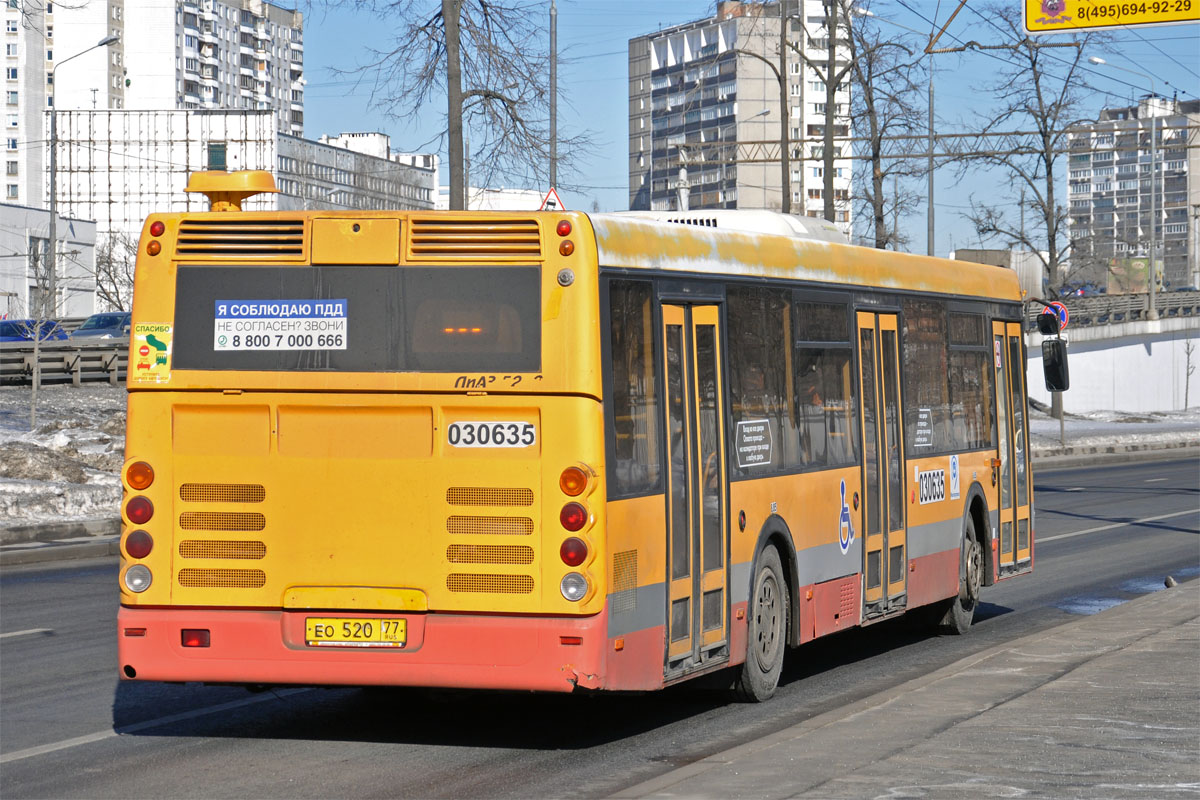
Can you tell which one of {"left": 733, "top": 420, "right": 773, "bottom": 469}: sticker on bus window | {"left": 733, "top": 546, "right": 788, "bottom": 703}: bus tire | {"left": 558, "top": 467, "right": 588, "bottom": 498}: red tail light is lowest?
{"left": 733, "top": 546, "right": 788, "bottom": 703}: bus tire

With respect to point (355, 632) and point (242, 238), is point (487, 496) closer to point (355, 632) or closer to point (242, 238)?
point (355, 632)

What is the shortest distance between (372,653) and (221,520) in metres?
0.98

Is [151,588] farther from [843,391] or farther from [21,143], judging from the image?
[21,143]

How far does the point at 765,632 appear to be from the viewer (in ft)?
31.7

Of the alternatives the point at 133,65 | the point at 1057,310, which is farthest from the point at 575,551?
the point at 133,65

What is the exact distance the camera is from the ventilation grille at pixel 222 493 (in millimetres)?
8078

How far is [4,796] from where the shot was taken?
7.21 meters

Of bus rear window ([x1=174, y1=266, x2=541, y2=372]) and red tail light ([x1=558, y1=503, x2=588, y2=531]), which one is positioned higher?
bus rear window ([x1=174, y1=266, x2=541, y2=372])

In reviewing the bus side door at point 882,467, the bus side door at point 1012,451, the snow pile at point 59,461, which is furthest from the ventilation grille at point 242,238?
the snow pile at point 59,461

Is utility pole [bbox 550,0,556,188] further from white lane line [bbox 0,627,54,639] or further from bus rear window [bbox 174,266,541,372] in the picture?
bus rear window [bbox 174,266,541,372]

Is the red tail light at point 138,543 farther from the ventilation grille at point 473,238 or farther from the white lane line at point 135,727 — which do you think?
the ventilation grille at point 473,238

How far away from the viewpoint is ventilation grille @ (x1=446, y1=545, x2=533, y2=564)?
775 cm

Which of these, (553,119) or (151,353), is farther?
(553,119)

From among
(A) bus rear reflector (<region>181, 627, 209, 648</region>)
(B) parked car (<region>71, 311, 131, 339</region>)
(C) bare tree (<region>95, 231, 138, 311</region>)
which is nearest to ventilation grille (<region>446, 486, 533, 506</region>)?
(A) bus rear reflector (<region>181, 627, 209, 648</region>)
